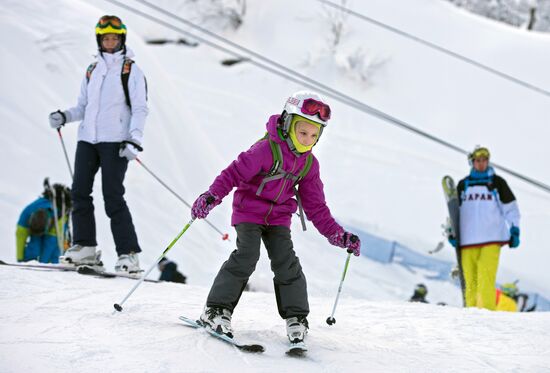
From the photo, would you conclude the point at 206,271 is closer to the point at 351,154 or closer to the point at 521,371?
the point at 521,371

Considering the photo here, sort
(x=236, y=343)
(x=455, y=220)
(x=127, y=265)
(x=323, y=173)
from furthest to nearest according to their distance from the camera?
(x=323, y=173) → (x=455, y=220) → (x=127, y=265) → (x=236, y=343)

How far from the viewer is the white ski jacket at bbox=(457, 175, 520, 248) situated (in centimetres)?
641

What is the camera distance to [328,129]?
63.0 feet

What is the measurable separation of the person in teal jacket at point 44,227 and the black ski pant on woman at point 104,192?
55.3 inches

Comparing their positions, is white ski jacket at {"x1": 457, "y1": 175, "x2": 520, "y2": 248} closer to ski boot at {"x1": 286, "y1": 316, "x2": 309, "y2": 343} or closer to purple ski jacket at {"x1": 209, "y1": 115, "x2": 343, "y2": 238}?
purple ski jacket at {"x1": 209, "y1": 115, "x2": 343, "y2": 238}

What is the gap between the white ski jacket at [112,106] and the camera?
5.00 m

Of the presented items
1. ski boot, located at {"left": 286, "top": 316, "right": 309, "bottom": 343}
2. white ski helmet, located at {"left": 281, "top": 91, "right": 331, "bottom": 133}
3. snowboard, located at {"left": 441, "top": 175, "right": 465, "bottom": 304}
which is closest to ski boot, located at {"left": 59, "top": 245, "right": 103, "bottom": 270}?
ski boot, located at {"left": 286, "top": 316, "right": 309, "bottom": 343}

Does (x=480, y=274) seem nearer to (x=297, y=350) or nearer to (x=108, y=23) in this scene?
(x=297, y=350)

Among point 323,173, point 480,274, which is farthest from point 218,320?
point 323,173

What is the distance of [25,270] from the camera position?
4.76 metres

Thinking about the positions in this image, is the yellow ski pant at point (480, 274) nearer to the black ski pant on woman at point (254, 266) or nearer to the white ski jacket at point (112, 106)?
the black ski pant on woman at point (254, 266)

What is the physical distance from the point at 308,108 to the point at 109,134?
2.01 m

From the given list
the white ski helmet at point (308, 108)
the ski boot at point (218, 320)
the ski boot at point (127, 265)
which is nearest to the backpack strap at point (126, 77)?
the ski boot at point (127, 265)

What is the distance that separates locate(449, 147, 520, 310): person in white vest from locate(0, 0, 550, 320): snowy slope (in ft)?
10.6
